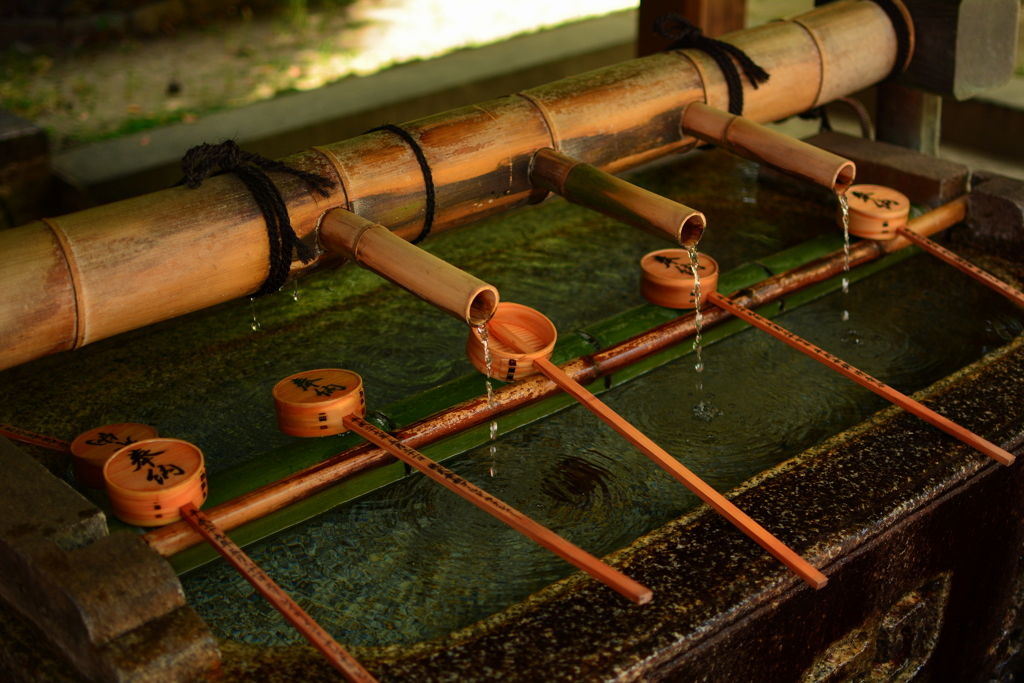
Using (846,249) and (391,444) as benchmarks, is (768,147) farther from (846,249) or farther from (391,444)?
(391,444)

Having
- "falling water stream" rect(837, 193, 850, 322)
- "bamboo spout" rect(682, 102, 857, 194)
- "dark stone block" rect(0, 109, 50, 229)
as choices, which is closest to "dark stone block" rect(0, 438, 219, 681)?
"bamboo spout" rect(682, 102, 857, 194)

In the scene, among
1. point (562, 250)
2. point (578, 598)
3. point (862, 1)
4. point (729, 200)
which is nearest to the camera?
point (578, 598)

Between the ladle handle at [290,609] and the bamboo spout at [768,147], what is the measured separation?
1705mm

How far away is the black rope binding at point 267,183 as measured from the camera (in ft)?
7.61

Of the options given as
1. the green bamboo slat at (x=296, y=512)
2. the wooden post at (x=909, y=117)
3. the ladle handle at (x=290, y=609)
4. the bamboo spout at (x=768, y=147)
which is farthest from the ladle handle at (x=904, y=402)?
the wooden post at (x=909, y=117)

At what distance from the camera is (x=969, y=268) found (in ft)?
9.86

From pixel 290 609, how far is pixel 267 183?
107 cm

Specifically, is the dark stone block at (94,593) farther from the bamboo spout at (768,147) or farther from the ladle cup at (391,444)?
the bamboo spout at (768,147)

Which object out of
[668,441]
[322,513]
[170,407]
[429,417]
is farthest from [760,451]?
[170,407]

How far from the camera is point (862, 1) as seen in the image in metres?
3.56

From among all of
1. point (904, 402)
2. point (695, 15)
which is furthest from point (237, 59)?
point (904, 402)

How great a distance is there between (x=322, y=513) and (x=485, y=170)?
3.39 ft

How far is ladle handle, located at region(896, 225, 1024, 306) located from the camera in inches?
115

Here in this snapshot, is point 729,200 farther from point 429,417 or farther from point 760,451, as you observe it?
point 429,417
